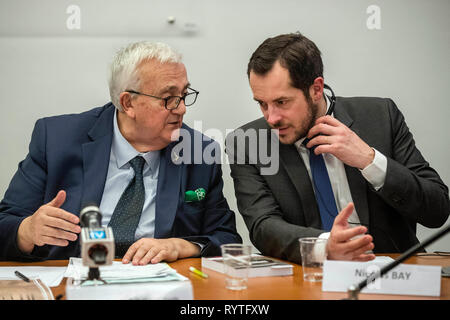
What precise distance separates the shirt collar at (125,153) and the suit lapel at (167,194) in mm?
45

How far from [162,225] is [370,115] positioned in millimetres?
1067

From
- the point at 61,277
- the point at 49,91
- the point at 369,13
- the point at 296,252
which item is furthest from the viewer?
the point at 369,13

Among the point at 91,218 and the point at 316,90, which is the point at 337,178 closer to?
the point at 316,90

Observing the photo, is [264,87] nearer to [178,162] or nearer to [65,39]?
[178,162]

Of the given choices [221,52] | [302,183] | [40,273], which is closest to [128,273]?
[40,273]

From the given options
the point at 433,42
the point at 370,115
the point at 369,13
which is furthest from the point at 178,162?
the point at 433,42

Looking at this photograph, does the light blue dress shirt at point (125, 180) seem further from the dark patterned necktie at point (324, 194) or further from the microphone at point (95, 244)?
the microphone at point (95, 244)

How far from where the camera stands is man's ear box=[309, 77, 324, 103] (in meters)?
2.38

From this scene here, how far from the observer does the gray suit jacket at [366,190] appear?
2.11m

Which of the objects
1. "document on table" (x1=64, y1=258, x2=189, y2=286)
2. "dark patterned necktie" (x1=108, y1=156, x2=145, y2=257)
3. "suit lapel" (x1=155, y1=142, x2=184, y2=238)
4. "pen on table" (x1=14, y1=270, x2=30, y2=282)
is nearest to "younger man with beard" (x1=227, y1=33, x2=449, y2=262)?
"suit lapel" (x1=155, y1=142, x2=184, y2=238)

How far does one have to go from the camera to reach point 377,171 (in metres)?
2.10

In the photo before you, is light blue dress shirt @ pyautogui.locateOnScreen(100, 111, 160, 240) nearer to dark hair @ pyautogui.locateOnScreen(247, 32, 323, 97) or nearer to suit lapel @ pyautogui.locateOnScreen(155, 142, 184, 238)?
suit lapel @ pyautogui.locateOnScreen(155, 142, 184, 238)

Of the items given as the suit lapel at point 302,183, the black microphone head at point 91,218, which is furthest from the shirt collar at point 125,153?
the black microphone head at point 91,218

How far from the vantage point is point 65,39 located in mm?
2975
